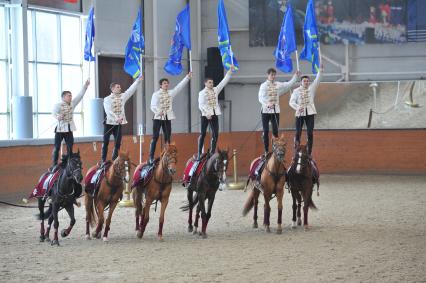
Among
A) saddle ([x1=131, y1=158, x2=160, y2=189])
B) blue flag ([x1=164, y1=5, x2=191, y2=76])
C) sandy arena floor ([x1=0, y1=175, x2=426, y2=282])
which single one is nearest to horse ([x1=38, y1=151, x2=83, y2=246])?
sandy arena floor ([x1=0, y1=175, x2=426, y2=282])

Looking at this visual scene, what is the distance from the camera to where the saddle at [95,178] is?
12.3 m

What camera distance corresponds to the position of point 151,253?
11.0m

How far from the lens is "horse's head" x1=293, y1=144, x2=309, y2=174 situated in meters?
13.3

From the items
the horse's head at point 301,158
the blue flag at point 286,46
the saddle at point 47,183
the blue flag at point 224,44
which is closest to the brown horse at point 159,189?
the saddle at point 47,183

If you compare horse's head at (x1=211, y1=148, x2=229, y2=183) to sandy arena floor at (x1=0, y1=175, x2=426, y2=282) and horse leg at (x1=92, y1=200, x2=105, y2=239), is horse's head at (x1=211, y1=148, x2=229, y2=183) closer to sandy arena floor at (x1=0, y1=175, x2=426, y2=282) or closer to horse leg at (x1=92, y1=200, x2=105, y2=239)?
sandy arena floor at (x1=0, y1=175, x2=426, y2=282)

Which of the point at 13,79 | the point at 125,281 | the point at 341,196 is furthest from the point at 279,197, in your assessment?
the point at 13,79

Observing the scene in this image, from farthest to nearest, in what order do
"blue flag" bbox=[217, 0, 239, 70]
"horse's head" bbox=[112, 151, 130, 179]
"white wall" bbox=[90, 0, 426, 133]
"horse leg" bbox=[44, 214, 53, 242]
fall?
"white wall" bbox=[90, 0, 426, 133] → "blue flag" bbox=[217, 0, 239, 70] → "horse leg" bbox=[44, 214, 53, 242] → "horse's head" bbox=[112, 151, 130, 179]

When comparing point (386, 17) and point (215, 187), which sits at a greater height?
point (386, 17)

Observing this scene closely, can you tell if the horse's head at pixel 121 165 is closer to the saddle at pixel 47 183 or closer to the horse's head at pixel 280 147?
the saddle at pixel 47 183

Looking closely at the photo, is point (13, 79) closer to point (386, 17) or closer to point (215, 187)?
point (215, 187)

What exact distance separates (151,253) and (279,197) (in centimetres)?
286

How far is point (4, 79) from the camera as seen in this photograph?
64.3 ft

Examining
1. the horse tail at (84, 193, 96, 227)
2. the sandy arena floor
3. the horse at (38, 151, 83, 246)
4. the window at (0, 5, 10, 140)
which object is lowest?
the sandy arena floor

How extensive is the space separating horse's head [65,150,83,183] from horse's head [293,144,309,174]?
3.71 m
